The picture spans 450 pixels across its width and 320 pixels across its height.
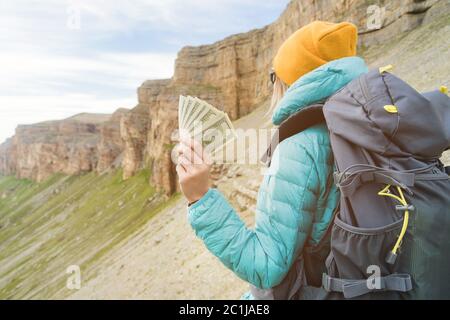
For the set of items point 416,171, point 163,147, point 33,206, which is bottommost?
point 33,206

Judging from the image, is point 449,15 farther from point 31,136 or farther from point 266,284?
point 31,136

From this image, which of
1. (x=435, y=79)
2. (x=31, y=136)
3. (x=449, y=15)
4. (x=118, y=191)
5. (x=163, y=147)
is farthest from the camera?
(x=31, y=136)

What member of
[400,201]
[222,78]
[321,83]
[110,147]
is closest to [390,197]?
[400,201]

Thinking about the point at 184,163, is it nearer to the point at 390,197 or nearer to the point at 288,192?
the point at 288,192

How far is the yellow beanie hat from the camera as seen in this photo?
82.7 inches

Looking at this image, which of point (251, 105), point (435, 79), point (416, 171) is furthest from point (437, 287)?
point (251, 105)

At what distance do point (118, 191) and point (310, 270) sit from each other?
97.6m

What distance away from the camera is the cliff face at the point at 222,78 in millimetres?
41344

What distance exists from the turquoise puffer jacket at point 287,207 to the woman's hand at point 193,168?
8 cm

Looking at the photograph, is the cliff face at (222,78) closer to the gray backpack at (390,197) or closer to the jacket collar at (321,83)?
the jacket collar at (321,83)

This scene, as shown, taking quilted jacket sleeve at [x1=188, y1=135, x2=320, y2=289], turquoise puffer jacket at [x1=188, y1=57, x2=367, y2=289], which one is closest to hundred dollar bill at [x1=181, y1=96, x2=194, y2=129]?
turquoise puffer jacket at [x1=188, y1=57, x2=367, y2=289]

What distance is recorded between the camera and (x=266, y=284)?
1899 mm

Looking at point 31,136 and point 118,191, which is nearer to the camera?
point 118,191

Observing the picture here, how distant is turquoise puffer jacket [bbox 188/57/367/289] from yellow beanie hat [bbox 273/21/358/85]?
162 mm
